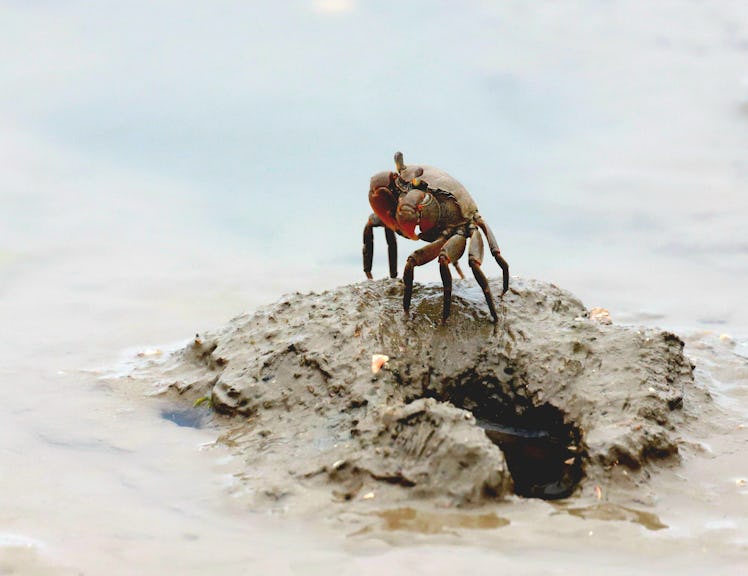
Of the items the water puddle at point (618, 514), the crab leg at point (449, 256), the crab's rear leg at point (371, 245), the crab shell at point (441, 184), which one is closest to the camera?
the water puddle at point (618, 514)

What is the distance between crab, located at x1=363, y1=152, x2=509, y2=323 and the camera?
179 inches

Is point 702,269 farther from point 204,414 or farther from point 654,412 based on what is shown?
point 204,414

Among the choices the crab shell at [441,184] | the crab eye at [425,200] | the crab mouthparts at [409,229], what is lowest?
the crab mouthparts at [409,229]

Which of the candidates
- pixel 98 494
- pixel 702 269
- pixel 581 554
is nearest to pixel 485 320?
pixel 581 554

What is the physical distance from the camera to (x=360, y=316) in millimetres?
4828

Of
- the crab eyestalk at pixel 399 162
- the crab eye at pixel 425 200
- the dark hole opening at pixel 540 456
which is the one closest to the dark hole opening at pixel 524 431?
the dark hole opening at pixel 540 456

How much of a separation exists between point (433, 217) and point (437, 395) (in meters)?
0.89

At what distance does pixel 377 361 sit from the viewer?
14.9 ft

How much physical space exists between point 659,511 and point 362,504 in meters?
1.22

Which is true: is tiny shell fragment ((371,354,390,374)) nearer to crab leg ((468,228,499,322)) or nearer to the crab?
the crab

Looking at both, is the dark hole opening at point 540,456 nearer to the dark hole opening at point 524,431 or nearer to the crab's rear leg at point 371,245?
the dark hole opening at point 524,431

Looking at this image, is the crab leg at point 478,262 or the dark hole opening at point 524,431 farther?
the crab leg at point 478,262

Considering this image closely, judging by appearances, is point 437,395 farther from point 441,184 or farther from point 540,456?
point 441,184

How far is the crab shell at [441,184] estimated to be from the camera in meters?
4.61
